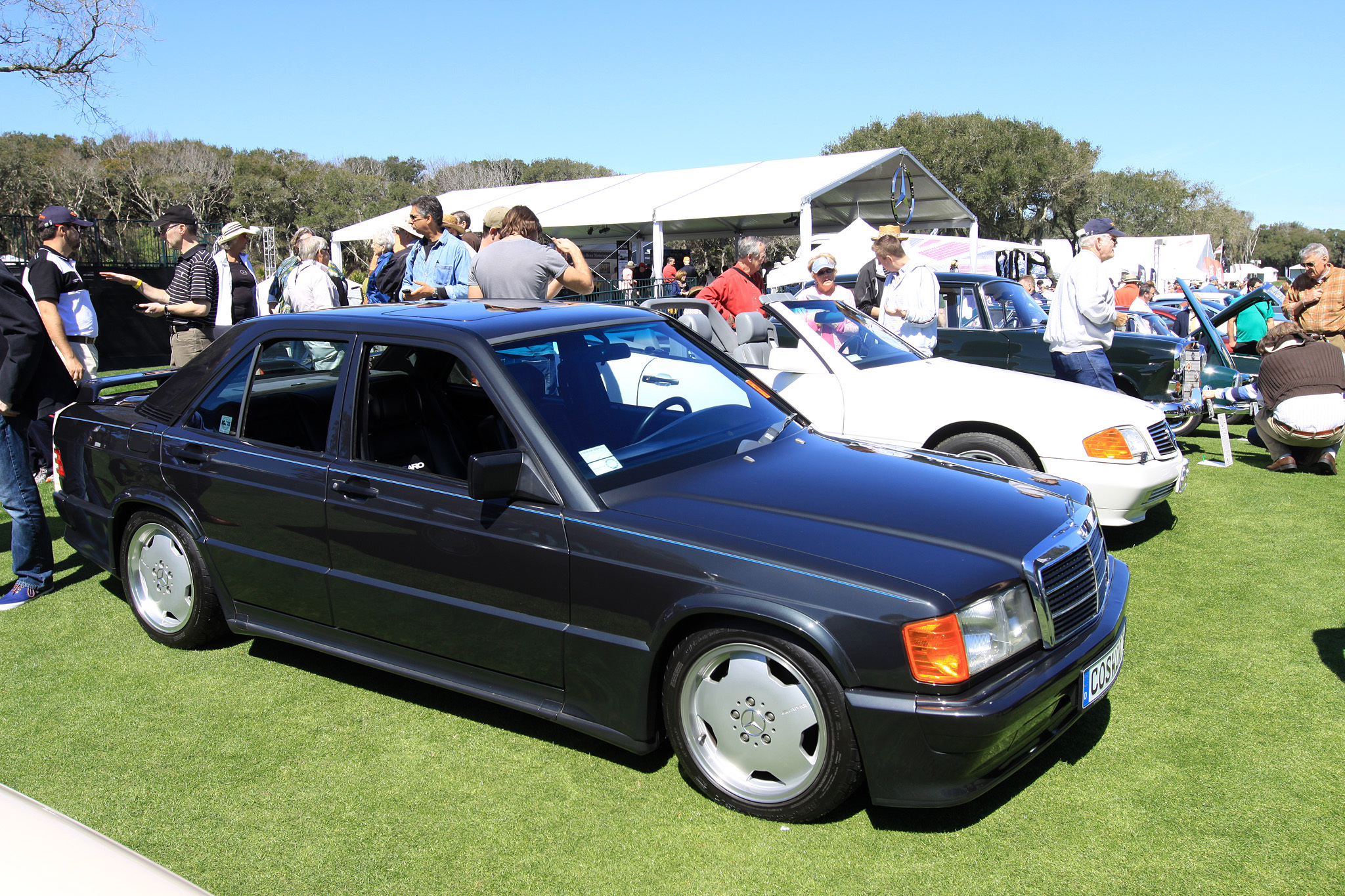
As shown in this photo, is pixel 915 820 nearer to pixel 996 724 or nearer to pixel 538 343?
pixel 996 724

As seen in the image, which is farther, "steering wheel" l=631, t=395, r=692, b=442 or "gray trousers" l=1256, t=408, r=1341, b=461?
"gray trousers" l=1256, t=408, r=1341, b=461

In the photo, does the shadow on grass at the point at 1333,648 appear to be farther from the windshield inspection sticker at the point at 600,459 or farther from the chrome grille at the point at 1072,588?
the windshield inspection sticker at the point at 600,459

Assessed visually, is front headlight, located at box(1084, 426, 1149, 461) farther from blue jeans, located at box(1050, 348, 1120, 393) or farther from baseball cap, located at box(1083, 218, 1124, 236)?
baseball cap, located at box(1083, 218, 1124, 236)

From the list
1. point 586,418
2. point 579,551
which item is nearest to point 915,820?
point 579,551

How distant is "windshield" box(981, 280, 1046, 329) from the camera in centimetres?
939

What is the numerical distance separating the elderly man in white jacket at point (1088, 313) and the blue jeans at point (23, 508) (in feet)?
21.7

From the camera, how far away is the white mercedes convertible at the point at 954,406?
527 centimetres

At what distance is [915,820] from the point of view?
2875 mm

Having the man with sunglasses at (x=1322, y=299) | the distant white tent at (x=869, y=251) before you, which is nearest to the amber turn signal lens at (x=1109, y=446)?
the distant white tent at (x=869, y=251)

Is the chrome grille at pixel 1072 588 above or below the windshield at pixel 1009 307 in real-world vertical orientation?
below

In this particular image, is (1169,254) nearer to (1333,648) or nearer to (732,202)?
(732,202)

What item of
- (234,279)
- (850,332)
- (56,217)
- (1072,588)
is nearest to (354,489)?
(1072,588)

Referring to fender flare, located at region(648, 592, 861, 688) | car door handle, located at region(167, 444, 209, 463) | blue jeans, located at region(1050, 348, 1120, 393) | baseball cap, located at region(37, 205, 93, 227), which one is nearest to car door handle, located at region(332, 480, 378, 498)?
car door handle, located at region(167, 444, 209, 463)

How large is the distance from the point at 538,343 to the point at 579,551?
930 millimetres
